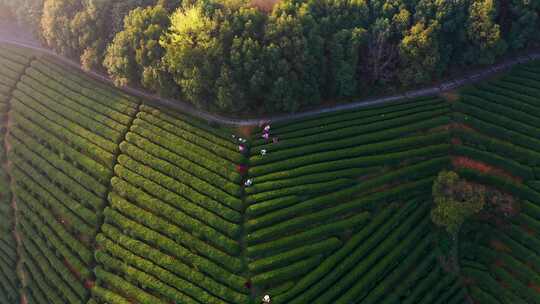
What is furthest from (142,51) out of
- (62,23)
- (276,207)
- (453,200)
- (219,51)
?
(453,200)

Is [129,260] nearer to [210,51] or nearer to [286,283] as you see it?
[286,283]

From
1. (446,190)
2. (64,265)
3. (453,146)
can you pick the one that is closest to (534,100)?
(453,146)

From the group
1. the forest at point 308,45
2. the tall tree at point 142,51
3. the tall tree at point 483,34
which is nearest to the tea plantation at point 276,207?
the forest at point 308,45

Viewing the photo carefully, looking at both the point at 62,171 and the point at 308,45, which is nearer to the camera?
the point at 308,45

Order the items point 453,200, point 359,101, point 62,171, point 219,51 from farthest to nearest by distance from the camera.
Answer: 1. point 359,101
2. point 62,171
3. point 219,51
4. point 453,200

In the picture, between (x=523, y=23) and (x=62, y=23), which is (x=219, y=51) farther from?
(x=523, y=23)

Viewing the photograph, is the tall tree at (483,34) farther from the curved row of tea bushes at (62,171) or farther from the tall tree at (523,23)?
the curved row of tea bushes at (62,171)

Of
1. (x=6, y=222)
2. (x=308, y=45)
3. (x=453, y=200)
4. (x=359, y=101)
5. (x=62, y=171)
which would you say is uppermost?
(x=308, y=45)

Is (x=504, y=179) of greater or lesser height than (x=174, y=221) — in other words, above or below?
above
